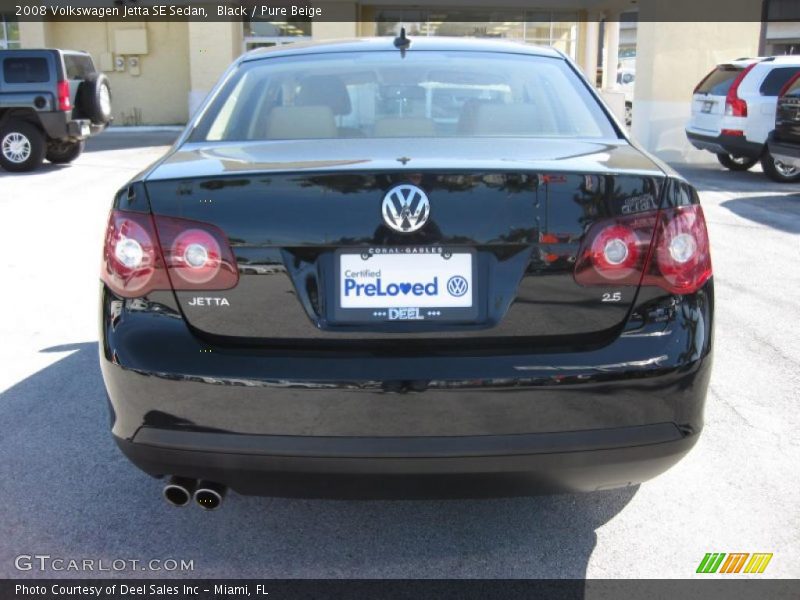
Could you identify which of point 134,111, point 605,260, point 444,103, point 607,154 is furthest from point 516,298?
point 134,111

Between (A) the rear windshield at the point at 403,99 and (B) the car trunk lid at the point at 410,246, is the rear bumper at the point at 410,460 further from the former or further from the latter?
(A) the rear windshield at the point at 403,99

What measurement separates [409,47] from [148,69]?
25747 millimetres

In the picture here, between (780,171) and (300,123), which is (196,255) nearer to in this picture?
(300,123)

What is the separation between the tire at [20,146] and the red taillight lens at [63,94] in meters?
0.60

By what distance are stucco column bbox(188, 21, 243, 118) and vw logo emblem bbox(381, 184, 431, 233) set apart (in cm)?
2465

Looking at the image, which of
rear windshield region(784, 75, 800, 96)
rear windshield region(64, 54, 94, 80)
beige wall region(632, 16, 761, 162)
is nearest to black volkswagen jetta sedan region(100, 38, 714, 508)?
rear windshield region(784, 75, 800, 96)

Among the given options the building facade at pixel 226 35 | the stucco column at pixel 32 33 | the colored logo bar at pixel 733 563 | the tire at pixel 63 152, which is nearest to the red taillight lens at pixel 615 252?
the colored logo bar at pixel 733 563

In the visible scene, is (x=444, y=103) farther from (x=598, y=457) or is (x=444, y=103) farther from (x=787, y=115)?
(x=787, y=115)

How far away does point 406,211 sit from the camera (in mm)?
2453

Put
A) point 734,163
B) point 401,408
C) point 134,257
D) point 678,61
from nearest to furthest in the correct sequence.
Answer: point 401,408, point 134,257, point 734,163, point 678,61

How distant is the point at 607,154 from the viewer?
9.38ft

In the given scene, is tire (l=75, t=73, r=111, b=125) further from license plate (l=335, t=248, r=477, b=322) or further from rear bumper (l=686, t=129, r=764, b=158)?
license plate (l=335, t=248, r=477, b=322)

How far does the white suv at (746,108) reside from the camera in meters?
13.8

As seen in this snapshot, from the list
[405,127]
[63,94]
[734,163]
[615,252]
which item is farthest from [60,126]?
[615,252]
